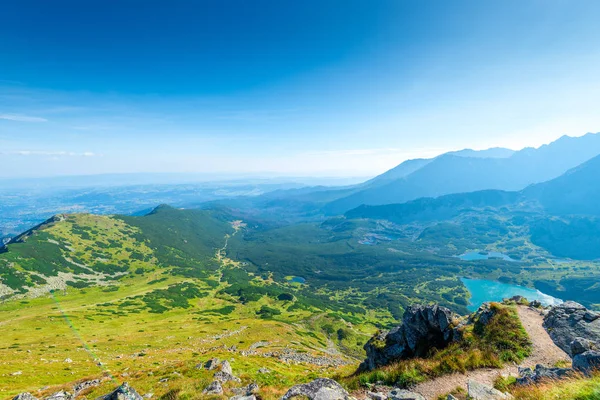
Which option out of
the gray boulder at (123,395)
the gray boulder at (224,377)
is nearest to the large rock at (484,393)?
Answer: the gray boulder at (123,395)

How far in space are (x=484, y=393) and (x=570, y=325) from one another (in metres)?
14.9

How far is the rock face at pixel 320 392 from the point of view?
13930 mm

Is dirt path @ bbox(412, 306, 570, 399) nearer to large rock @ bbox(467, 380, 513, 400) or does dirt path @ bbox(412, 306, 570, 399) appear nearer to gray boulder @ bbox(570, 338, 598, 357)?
large rock @ bbox(467, 380, 513, 400)

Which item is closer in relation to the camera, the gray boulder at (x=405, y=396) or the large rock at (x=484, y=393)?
the large rock at (x=484, y=393)

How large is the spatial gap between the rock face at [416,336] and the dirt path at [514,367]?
5973mm

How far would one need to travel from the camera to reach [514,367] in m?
17.7

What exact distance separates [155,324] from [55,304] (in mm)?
64938

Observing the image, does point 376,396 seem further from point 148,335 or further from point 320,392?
point 148,335

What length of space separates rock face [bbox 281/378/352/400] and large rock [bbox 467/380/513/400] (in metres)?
6.17

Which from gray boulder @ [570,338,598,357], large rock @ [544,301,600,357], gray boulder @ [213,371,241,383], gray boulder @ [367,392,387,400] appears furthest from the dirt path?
gray boulder @ [213,371,241,383]

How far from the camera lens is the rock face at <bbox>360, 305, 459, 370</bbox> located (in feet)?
87.8

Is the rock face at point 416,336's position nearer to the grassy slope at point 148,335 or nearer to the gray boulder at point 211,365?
the grassy slope at point 148,335

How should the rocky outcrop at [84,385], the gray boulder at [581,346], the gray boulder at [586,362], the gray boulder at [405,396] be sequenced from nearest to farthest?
the gray boulder at [586,362], the gray boulder at [405,396], the gray boulder at [581,346], the rocky outcrop at [84,385]

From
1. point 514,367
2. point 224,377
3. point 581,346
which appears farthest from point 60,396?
point 581,346
